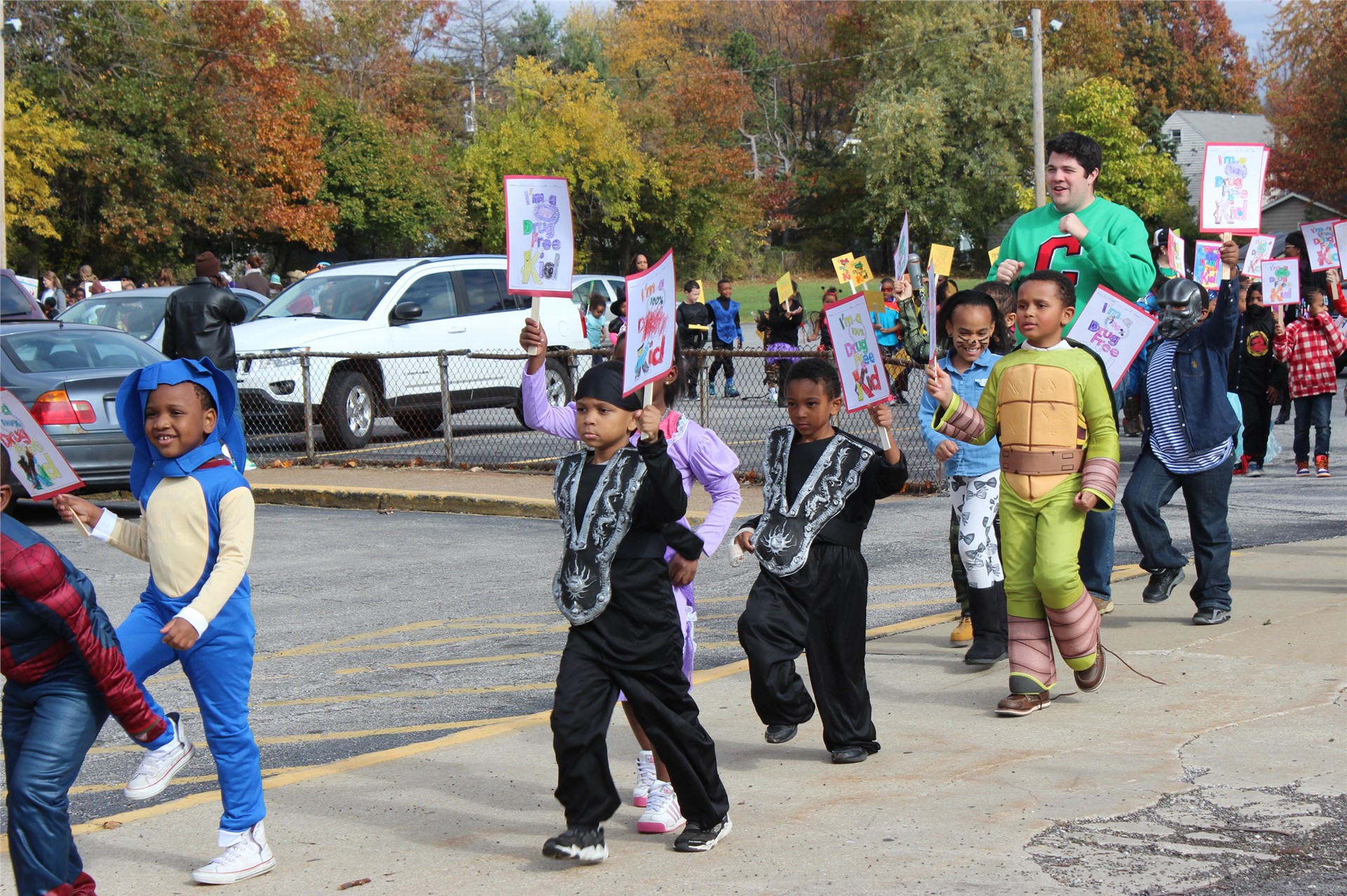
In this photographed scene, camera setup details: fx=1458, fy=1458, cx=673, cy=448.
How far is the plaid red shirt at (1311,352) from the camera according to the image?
13.1 m

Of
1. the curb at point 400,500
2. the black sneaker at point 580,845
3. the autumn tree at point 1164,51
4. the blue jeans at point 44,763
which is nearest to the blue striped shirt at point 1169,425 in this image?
the black sneaker at point 580,845

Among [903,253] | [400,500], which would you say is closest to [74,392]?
[400,500]

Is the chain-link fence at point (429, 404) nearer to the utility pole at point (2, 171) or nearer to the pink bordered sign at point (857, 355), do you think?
the utility pole at point (2, 171)

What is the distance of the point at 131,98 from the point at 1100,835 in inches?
1347

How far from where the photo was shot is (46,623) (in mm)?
3660

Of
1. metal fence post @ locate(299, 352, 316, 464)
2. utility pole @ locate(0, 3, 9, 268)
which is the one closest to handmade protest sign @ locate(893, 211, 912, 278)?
utility pole @ locate(0, 3, 9, 268)

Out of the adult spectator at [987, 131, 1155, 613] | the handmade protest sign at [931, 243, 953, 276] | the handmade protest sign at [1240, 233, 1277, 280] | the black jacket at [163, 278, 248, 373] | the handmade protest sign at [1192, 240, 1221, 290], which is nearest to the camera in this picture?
the adult spectator at [987, 131, 1155, 613]

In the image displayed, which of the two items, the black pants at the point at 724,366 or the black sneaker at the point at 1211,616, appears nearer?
the black sneaker at the point at 1211,616

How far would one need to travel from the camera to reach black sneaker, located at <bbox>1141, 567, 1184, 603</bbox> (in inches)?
293

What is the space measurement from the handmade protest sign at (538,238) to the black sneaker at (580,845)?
1892 millimetres

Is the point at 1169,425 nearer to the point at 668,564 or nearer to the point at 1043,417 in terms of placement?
the point at 1043,417

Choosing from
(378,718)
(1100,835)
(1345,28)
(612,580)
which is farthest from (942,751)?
(1345,28)

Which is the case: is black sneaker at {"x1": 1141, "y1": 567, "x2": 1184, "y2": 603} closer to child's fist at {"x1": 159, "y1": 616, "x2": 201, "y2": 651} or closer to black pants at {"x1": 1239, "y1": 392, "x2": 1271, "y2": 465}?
child's fist at {"x1": 159, "y1": 616, "x2": 201, "y2": 651}

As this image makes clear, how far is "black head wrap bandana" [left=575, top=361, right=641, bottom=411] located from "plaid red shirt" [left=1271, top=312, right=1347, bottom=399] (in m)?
10.4
